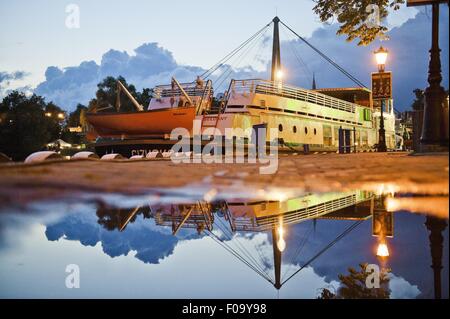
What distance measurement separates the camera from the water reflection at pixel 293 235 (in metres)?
2.38

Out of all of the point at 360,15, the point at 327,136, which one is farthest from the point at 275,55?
the point at 360,15

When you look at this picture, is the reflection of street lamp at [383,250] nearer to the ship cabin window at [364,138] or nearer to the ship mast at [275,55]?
the ship mast at [275,55]

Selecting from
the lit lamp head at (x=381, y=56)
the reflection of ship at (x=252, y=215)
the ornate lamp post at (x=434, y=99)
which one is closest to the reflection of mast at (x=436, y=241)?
the reflection of ship at (x=252, y=215)

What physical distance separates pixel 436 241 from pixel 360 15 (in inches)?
439

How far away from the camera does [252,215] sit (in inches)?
114

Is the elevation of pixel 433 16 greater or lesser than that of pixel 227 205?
greater

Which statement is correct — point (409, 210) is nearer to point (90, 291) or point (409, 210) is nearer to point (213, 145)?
point (90, 291)

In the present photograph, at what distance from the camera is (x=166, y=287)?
2371 mm

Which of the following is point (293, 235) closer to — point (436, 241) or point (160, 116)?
Answer: point (436, 241)

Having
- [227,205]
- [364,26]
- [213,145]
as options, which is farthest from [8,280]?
[213,145]

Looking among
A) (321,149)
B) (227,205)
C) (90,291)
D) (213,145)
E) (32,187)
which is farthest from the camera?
(321,149)
